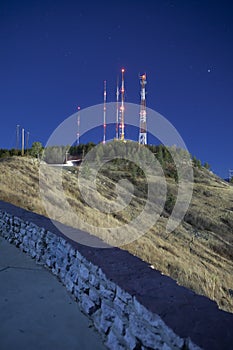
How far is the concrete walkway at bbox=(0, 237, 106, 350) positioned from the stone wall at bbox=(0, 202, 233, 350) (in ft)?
0.44

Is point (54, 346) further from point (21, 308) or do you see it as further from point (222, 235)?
point (222, 235)

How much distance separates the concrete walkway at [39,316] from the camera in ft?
9.38

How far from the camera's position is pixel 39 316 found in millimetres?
3322

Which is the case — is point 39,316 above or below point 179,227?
above

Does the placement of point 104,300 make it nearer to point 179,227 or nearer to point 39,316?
point 39,316

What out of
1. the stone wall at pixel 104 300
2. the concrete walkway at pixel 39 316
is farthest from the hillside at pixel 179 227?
the concrete walkway at pixel 39 316

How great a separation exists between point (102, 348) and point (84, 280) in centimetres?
84

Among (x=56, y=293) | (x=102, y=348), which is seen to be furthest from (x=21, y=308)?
(x=102, y=348)

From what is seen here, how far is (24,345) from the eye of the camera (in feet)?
9.18

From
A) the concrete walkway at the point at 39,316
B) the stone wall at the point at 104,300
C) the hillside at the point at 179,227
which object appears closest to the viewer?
the stone wall at the point at 104,300

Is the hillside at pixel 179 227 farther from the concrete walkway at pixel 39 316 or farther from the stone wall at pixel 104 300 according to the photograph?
the concrete walkway at pixel 39 316

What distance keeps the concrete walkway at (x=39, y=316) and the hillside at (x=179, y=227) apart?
9.42ft

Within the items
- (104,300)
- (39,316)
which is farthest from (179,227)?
(104,300)

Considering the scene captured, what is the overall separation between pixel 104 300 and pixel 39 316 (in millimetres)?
1018
